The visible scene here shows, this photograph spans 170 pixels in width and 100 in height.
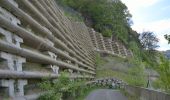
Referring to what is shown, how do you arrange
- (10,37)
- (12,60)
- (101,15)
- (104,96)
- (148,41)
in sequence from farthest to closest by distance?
1. (148,41)
2. (101,15)
3. (104,96)
4. (10,37)
5. (12,60)

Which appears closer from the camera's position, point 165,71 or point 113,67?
point 165,71

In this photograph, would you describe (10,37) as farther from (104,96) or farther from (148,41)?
(148,41)

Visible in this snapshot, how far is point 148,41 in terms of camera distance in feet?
370

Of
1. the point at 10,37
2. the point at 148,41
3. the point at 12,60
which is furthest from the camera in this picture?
the point at 148,41

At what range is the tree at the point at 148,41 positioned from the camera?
111188 millimetres

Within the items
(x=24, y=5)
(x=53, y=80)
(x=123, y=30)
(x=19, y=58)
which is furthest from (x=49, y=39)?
(x=123, y=30)

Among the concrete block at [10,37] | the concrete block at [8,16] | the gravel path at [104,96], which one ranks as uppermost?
the concrete block at [8,16]

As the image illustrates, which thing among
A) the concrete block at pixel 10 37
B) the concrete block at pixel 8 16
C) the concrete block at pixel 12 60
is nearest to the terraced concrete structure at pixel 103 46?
the concrete block at pixel 8 16

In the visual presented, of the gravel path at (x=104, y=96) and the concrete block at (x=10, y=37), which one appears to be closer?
the concrete block at (x=10, y=37)

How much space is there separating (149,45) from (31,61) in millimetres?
104441

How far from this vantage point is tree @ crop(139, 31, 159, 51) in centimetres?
11119

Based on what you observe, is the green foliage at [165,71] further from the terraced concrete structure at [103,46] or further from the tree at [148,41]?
the tree at [148,41]

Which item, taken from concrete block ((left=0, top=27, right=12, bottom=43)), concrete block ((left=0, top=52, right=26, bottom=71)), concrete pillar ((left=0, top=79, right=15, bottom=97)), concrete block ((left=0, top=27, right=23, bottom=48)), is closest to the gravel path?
concrete block ((left=0, top=27, right=23, bottom=48))

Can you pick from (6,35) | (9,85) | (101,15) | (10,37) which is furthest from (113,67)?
(9,85)
